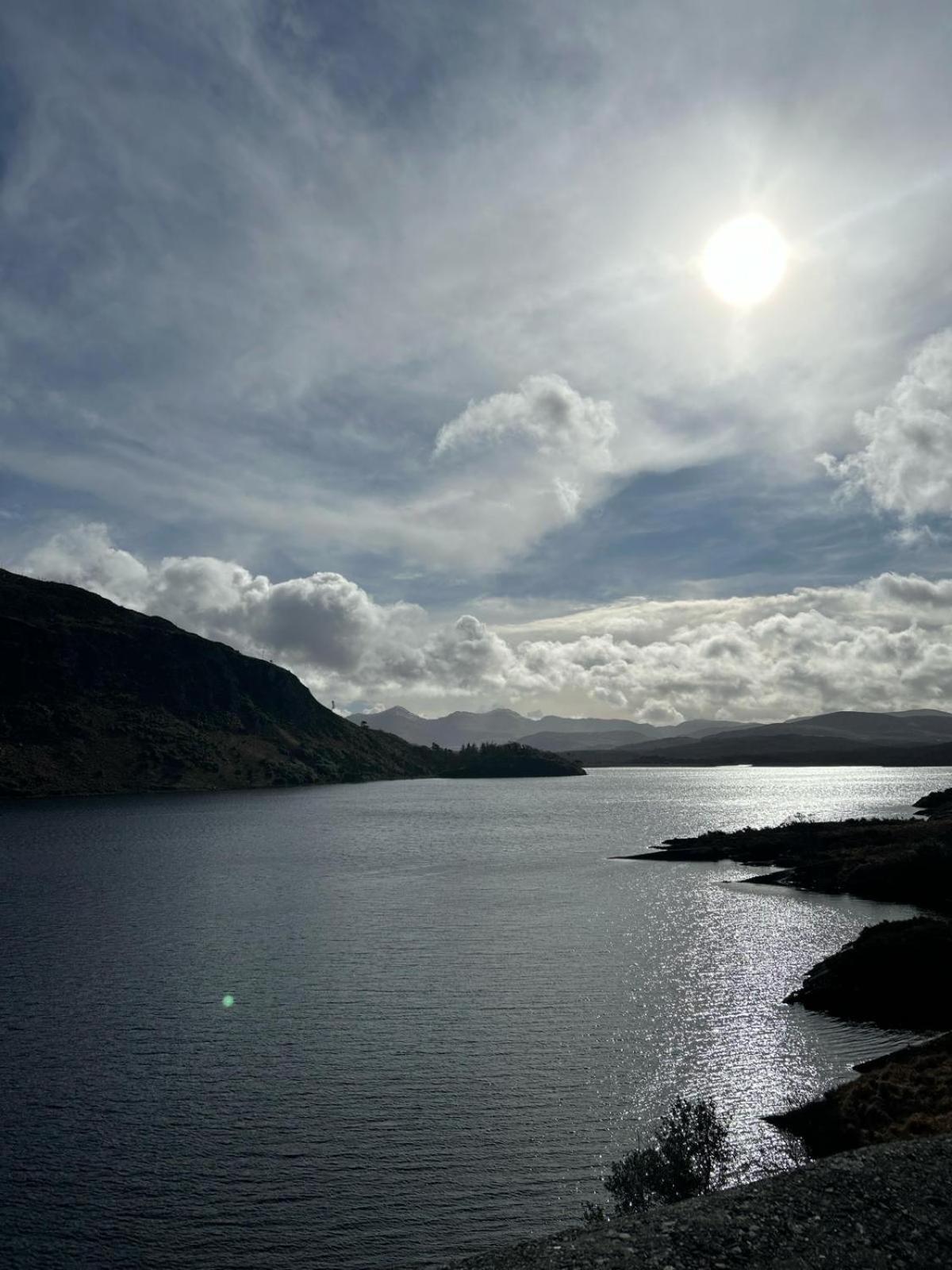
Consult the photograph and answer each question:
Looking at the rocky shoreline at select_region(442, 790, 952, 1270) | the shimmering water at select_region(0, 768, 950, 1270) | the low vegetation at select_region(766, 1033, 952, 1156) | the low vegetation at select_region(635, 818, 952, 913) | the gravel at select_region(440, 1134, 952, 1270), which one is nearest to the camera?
the gravel at select_region(440, 1134, 952, 1270)

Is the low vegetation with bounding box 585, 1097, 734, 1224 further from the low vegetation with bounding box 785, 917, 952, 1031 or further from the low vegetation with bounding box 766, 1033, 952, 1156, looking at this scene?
the low vegetation with bounding box 785, 917, 952, 1031

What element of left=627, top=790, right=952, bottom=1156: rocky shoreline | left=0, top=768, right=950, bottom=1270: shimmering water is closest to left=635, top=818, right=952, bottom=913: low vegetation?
left=627, top=790, right=952, bottom=1156: rocky shoreline

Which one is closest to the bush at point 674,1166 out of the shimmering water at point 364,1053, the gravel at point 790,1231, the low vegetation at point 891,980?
the shimmering water at point 364,1053

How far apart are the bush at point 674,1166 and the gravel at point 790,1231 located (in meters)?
3.24

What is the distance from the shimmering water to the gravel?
462 centimetres

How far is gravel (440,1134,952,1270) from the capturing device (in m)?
18.1

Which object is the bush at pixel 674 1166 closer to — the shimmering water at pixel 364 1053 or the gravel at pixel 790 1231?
the shimmering water at pixel 364 1053

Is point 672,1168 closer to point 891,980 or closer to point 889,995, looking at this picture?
point 889,995

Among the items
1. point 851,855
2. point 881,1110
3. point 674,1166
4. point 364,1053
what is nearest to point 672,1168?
point 674,1166

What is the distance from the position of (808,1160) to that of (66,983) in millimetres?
41104

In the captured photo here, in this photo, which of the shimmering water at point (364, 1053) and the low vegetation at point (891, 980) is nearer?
the shimmering water at point (364, 1053)

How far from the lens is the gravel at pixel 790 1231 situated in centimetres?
1809

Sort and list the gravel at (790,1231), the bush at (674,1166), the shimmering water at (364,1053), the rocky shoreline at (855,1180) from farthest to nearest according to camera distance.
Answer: the bush at (674,1166) → the shimmering water at (364,1053) → the rocky shoreline at (855,1180) → the gravel at (790,1231)

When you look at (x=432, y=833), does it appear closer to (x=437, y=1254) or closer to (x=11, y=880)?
(x=11, y=880)
